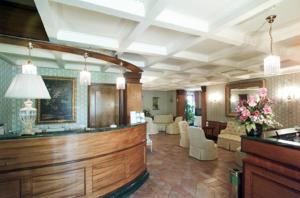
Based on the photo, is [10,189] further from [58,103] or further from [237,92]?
[237,92]

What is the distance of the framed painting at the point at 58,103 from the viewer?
471cm

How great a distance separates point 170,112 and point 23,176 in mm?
10920

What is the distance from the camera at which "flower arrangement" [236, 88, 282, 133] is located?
2215 millimetres

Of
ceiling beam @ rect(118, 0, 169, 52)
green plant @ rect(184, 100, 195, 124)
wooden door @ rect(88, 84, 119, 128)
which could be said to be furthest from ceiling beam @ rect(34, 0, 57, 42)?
green plant @ rect(184, 100, 195, 124)

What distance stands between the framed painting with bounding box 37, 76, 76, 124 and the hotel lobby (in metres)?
0.03

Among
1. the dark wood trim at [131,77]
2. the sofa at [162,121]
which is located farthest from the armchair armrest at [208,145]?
the sofa at [162,121]

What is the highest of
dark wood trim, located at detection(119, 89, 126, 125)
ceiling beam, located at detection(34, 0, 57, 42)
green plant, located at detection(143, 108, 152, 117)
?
ceiling beam, located at detection(34, 0, 57, 42)

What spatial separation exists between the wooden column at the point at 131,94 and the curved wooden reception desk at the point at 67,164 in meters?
1.87

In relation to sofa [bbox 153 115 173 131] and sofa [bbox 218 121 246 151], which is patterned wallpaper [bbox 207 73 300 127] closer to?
sofa [bbox 218 121 246 151]

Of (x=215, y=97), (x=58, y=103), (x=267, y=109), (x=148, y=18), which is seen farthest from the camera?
(x=215, y=97)

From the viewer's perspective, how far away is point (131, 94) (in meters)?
5.05

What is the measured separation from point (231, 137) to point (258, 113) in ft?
14.1

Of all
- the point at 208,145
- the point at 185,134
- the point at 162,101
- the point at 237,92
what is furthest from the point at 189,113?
the point at 208,145

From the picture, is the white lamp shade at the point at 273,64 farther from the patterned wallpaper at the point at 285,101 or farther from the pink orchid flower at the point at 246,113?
the patterned wallpaper at the point at 285,101
